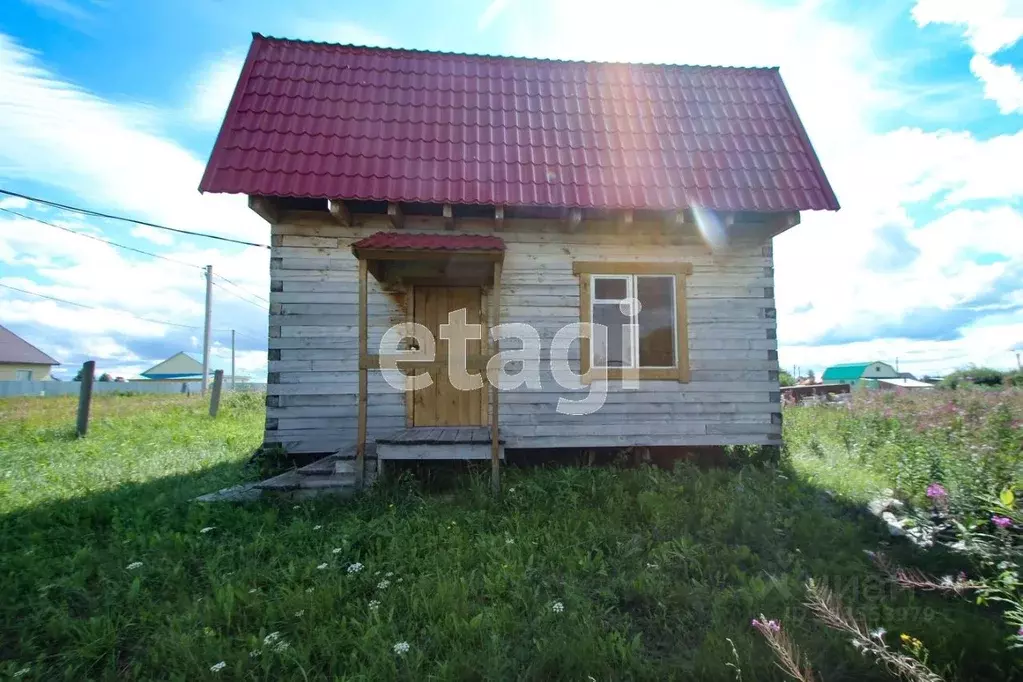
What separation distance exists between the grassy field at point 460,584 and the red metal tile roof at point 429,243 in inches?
99.9

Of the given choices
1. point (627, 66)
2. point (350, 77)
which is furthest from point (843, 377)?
point (350, 77)

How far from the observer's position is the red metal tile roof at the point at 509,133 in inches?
247

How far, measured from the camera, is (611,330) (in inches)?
271

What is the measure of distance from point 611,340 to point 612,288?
71 centimetres

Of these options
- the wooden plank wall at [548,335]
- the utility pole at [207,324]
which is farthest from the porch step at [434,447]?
the utility pole at [207,324]

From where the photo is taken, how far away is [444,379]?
6.98 metres

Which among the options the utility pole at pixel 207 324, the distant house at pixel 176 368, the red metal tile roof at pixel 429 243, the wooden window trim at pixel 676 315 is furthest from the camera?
the distant house at pixel 176 368

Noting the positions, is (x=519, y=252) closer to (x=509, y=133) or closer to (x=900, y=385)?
(x=509, y=133)

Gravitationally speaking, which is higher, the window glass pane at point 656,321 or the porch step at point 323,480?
the window glass pane at point 656,321

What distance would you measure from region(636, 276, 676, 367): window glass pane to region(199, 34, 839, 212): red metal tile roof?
1127 mm

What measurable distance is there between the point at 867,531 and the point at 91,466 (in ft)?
30.4

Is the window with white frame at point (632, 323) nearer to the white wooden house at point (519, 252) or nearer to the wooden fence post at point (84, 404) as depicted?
the white wooden house at point (519, 252)

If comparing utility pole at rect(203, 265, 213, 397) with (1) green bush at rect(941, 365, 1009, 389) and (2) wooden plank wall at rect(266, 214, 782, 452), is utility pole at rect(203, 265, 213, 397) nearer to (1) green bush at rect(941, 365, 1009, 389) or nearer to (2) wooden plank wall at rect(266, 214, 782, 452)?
(2) wooden plank wall at rect(266, 214, 782, 452)

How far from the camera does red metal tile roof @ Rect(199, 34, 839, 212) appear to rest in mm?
6281
